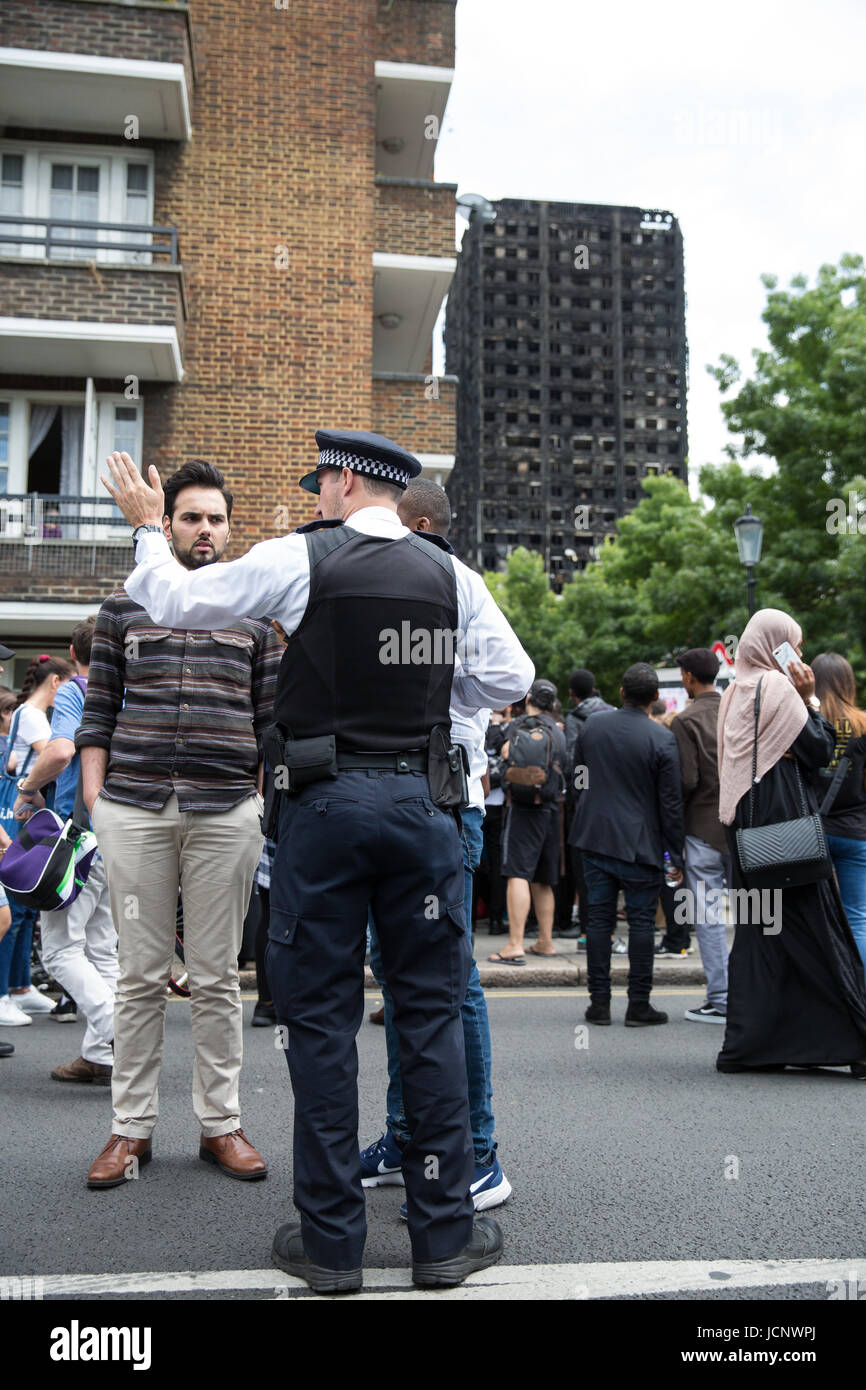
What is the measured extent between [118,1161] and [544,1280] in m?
1.59

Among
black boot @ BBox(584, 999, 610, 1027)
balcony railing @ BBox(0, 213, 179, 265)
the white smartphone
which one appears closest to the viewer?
the white smartphone

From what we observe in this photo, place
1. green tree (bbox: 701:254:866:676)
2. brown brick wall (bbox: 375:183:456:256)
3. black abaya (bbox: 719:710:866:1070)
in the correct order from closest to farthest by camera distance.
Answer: black abaya (bbox: 719:710:866:1070), brown brick wall (bbox: 375:183:456:256), green tree (bbox: 701:254:866:676)

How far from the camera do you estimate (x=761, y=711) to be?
235 inches

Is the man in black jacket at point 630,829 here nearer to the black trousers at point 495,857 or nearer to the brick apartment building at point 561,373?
the black trousers at point 495,857

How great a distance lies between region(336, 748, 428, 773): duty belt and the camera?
3.00 meters

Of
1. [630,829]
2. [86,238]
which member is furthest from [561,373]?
[630,829]

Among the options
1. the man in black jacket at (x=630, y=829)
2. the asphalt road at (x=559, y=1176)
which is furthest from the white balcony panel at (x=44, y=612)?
the asphalt road at (x=559, y=1176)

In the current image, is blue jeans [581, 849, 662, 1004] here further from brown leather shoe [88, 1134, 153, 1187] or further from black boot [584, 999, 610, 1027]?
brown leather shoe [88, 1134, 153, 1187]

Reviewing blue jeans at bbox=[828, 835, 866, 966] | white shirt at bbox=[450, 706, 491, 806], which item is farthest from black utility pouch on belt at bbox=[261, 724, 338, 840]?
blue jeans at bbox=[828, 835, 866, 966]

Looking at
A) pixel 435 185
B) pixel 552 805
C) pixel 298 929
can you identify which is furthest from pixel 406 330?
pixel 298 929

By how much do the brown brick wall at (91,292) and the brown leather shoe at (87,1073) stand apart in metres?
11.8

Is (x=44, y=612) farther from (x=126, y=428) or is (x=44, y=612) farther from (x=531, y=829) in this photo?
(x=531, y=829)

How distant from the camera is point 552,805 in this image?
968cm

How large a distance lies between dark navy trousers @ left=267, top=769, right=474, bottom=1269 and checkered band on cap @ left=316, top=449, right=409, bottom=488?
0.81 metres
